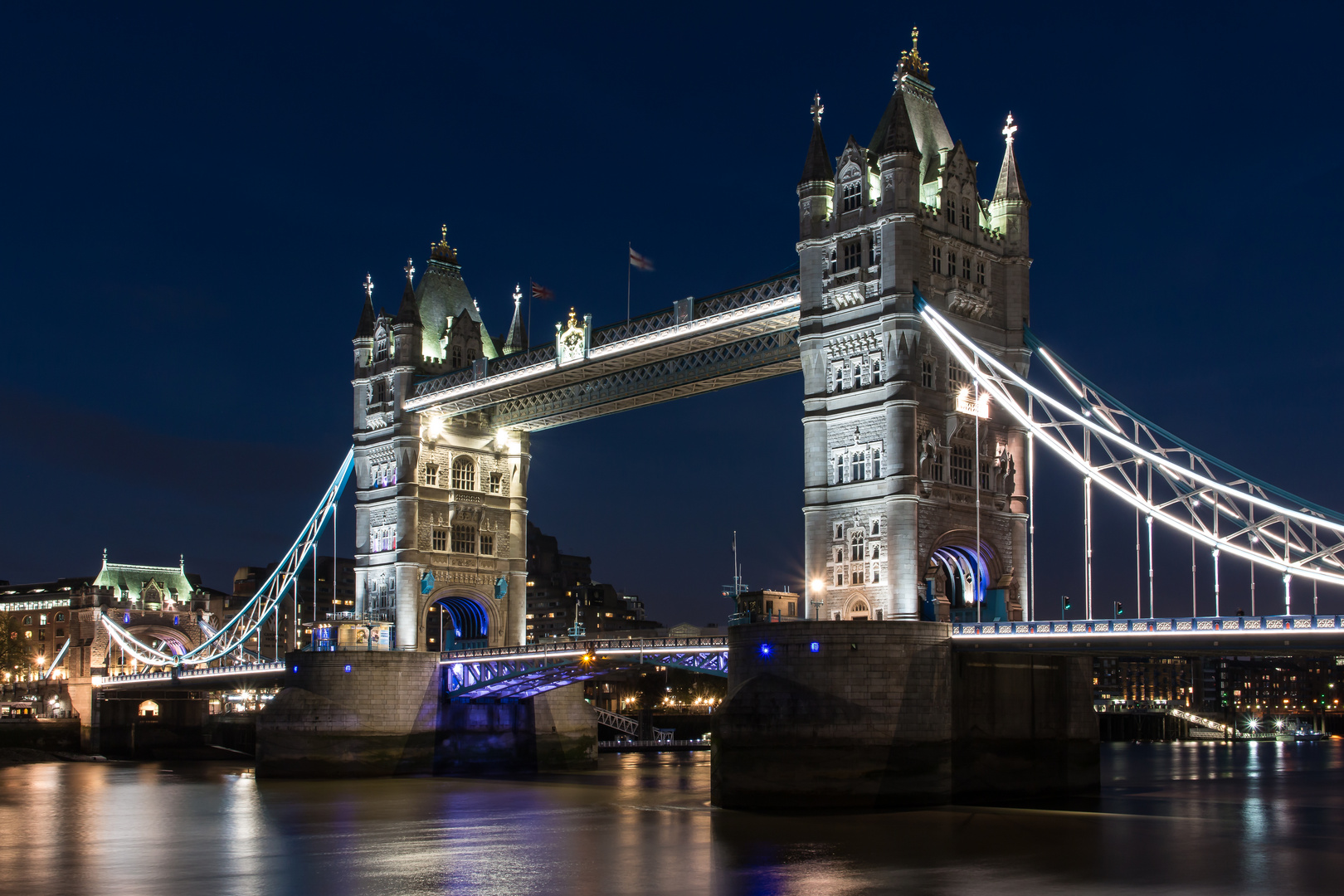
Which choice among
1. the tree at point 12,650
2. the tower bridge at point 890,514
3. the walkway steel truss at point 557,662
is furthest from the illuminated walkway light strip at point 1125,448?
the tree at point 12,650

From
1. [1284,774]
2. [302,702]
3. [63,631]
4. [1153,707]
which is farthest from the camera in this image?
[1153,707]

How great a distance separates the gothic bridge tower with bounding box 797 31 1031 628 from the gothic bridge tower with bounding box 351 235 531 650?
25.8 m

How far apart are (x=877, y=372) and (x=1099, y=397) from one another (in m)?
7.14

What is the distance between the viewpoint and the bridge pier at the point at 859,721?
1774 inches

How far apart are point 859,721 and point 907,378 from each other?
11696 mm

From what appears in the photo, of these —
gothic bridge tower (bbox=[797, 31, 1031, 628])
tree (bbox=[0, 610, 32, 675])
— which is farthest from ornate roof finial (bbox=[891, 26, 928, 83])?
tree (bbox=[0, 610, 32, 675])

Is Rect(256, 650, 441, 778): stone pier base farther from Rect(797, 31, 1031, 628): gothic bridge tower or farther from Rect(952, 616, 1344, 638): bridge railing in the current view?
Rect(952, 616, 1344, 638): bridge railing

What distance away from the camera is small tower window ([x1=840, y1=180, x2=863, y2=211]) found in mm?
52562

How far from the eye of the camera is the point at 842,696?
45375mm

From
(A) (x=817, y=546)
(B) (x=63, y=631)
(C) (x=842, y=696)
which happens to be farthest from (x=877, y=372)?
(B) (x=63, y=631)

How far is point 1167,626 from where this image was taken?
4178 cm

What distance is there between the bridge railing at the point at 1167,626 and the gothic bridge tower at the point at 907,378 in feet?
13.2

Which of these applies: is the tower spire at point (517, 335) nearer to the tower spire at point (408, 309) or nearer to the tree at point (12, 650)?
the tower spire at point (408, 309)

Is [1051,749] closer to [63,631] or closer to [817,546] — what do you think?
[817,546]
